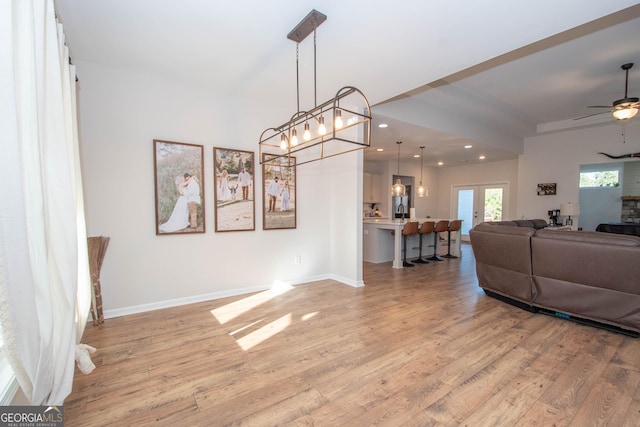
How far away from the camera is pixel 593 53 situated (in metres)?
3.41

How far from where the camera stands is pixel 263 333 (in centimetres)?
277

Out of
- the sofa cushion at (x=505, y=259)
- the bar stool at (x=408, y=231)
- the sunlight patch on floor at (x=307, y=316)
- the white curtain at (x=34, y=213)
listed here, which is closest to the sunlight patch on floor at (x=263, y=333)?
the sunlight patch on floor at (x=307, y=316)

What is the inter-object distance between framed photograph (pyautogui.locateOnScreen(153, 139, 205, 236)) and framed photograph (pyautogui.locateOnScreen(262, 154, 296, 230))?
885 mm

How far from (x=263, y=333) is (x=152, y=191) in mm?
2113

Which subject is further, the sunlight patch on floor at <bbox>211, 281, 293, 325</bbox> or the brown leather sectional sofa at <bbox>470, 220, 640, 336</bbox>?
the sunlight patch on floor at <bbox>211, 281, 293, 325</bbox>

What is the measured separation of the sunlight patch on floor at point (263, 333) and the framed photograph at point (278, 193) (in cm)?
150

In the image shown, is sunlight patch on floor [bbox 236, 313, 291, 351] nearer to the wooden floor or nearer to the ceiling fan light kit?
the wooden floor

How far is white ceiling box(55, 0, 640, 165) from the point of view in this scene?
220cm

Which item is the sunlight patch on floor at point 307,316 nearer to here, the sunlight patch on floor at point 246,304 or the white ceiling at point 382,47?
the sunlight patch on floor at point 246,304

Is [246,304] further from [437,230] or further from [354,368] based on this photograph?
[437,230]

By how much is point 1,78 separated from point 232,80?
2567 millimetres

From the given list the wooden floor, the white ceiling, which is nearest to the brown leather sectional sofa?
the wooden floor

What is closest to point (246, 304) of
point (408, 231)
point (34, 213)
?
point (34, 213)

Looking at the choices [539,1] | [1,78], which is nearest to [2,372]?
[1,78]
